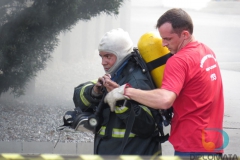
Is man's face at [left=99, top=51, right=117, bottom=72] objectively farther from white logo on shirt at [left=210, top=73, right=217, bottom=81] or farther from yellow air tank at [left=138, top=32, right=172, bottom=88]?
white logo on shirt at [left=210, top=73, right=217, bottom=81]

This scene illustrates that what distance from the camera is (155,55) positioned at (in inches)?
115

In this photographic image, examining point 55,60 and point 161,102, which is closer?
point 161,102

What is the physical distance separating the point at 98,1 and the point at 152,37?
11.0ft

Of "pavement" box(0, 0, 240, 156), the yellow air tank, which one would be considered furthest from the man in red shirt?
"pavement" box(0, 0, 240, 156)

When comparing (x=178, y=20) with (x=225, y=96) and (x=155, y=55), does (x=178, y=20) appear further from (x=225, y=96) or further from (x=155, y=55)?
(x=225, y=96)

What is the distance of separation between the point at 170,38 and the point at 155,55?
23cm

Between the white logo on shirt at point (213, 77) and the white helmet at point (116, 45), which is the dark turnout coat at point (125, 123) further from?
the white logo on shirt at point (213, 77)

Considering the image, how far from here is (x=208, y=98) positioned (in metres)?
2.69

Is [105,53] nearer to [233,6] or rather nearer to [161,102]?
[161,102]

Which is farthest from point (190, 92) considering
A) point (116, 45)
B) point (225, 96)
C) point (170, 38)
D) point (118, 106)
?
point (225, 96)

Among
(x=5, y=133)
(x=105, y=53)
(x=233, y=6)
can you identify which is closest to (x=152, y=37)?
(x=105, y=53)

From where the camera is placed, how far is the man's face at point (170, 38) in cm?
271

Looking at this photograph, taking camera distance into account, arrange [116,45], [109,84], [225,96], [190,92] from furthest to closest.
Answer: [225,96] → [116,45] → [109,84] → [190,92]

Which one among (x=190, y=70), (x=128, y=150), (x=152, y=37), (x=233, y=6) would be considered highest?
(x=233, y=6)
